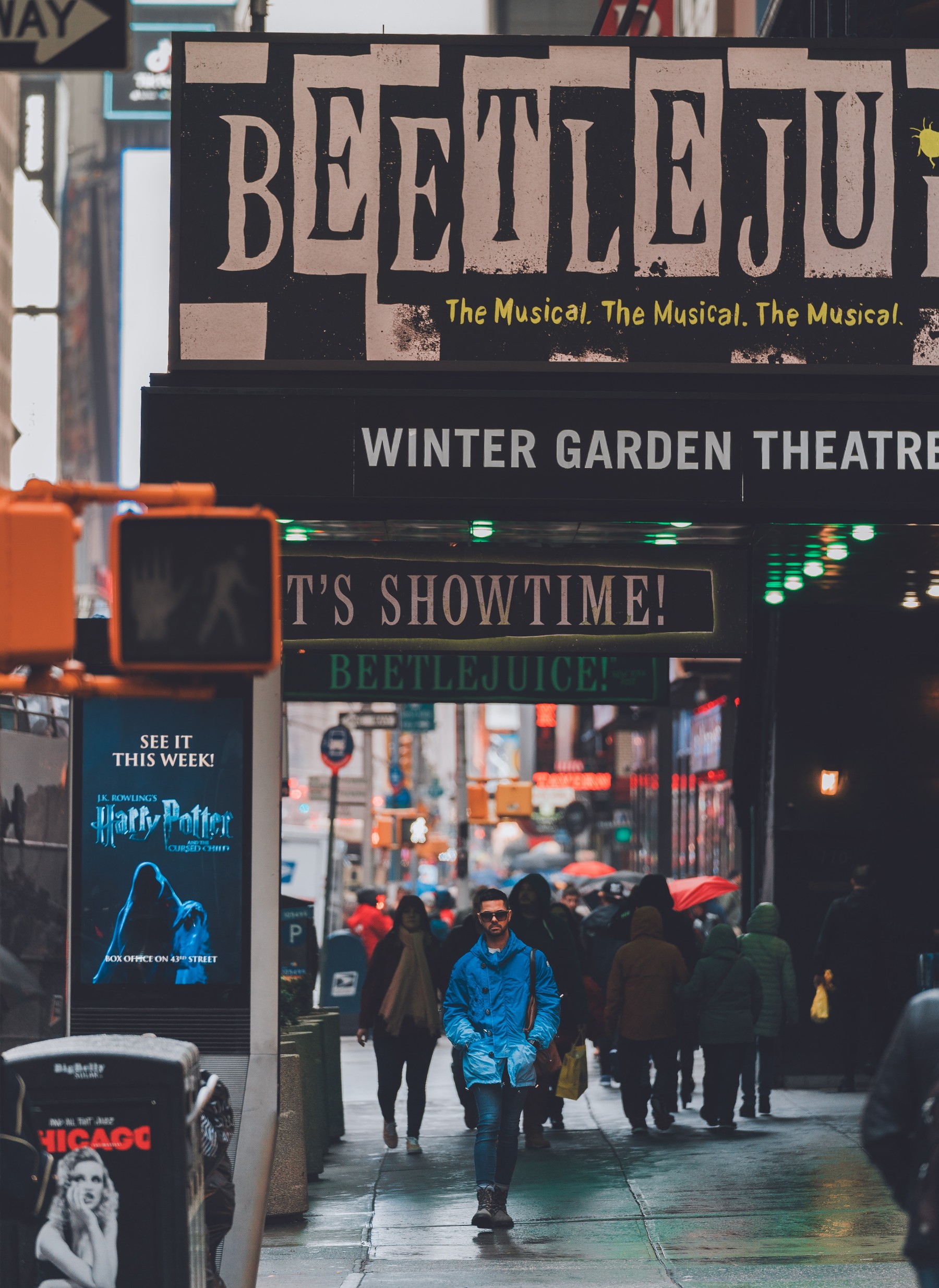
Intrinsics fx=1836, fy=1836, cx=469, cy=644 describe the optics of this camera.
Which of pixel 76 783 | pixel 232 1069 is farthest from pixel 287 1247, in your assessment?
pixel 76 783

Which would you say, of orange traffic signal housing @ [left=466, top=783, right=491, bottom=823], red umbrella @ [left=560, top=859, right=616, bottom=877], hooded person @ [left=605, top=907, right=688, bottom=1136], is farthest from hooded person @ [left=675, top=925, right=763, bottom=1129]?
orange traffic signal housing @ [left=466, top=783, right=491, bottom=823]

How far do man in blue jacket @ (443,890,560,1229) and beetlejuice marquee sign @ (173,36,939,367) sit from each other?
334 cm

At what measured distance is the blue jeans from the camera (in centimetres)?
1023

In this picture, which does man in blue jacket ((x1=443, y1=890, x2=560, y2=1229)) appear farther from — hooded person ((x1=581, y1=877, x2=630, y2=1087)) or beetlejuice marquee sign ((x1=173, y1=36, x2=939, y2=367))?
hooded person ((x1=581, y1=877, x2=630, y2=1087))

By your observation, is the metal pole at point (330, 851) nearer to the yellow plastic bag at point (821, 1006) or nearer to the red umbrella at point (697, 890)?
the red umbrella at point (697, 890)

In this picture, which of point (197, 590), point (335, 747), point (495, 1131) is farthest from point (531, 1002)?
point (335, 747)

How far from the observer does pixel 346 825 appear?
6059 cm

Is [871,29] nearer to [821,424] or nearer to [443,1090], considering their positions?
[821,424]

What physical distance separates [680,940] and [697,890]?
337 centimetres

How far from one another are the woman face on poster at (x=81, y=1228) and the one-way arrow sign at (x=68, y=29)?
3808 mm

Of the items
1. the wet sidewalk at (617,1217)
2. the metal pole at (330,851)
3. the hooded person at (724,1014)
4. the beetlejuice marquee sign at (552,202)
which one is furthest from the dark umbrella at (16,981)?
the metal pole at (330,851)

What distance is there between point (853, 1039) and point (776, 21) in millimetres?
8887

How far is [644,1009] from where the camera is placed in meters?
14.2

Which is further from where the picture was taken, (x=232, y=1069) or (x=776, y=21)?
(x=776, y=21)
